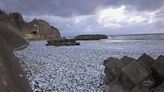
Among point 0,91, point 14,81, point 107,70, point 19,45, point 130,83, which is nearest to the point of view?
point 0,91

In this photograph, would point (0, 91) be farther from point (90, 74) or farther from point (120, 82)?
point (90, 74)

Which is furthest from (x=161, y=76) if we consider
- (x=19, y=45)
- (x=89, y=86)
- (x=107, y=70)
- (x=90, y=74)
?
(x=19, y=45)

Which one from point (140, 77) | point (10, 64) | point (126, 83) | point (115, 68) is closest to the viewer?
point (10, 64)

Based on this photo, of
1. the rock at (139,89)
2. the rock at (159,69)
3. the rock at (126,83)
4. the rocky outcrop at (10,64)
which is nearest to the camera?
the rocky outcrop at (10,64)

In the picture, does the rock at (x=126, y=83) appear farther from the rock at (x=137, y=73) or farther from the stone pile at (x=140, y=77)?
the rock at (x=137, y=73)

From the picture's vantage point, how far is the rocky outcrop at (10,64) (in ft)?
2.98

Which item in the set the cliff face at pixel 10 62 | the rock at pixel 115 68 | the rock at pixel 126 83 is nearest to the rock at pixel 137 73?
the rock at pixel 126 83

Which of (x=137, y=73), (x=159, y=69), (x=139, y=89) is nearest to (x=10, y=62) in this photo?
(x=137, y=73)

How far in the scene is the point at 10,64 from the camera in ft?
3.23

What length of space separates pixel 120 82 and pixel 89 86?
111 inches

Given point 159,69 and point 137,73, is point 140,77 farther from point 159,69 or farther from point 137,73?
point 159,69

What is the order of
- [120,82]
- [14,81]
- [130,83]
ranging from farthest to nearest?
[120,82]
[130,83]
[14,81]

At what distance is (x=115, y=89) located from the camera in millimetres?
8203

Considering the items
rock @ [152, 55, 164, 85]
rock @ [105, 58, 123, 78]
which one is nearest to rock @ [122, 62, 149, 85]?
rock @ [152, 55, 164, 85]
